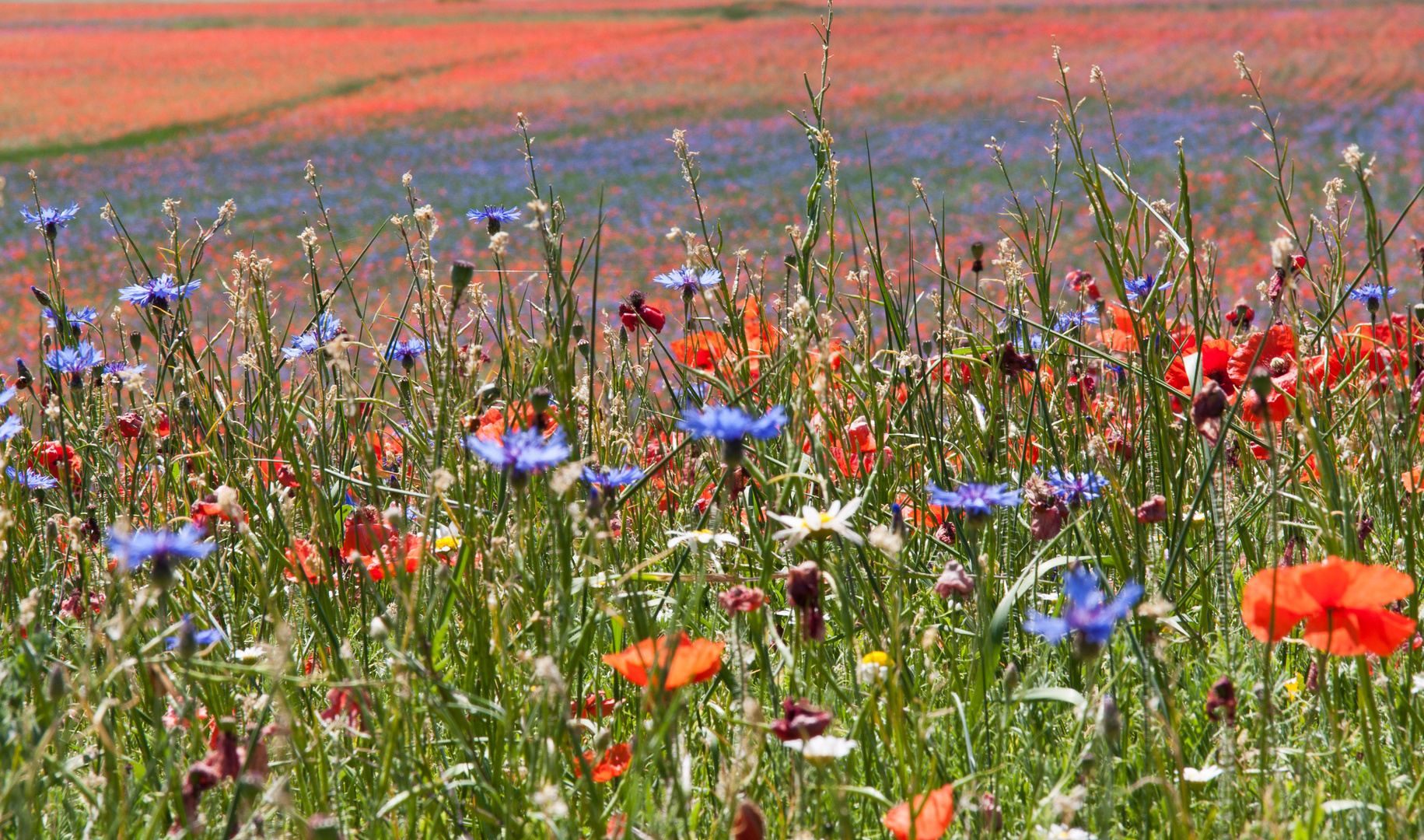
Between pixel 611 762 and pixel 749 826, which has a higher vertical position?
pixel 749 826

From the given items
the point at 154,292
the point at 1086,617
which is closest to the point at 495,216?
the point at 154,292

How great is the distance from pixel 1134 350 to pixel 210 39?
962 inches

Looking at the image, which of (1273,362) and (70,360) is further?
(70,360)

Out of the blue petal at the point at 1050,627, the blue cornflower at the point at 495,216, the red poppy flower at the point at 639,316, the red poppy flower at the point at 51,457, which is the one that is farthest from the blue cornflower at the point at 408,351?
the blue petal at the point at 1050,627

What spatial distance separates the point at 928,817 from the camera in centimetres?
76

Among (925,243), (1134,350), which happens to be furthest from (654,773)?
(925,243)

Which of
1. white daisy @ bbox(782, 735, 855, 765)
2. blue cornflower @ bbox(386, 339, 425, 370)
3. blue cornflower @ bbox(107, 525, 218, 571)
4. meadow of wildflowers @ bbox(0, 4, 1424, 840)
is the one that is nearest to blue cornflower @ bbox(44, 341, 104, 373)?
meadow of wildflowers @ bbox(0, 4, 1424, 840)

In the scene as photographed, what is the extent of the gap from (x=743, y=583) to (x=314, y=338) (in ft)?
2.05

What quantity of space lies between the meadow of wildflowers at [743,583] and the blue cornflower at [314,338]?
3cm

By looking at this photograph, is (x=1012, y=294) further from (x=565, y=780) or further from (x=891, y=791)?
(x=565, y=780)

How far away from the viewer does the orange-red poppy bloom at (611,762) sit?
90 centimetres

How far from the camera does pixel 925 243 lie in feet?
26.2

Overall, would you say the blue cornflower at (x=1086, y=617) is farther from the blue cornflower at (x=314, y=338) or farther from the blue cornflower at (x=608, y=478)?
the blue cornflower at (x=314, y=338)

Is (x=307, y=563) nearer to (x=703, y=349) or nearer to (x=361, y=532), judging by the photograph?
(x=361, y=532)
